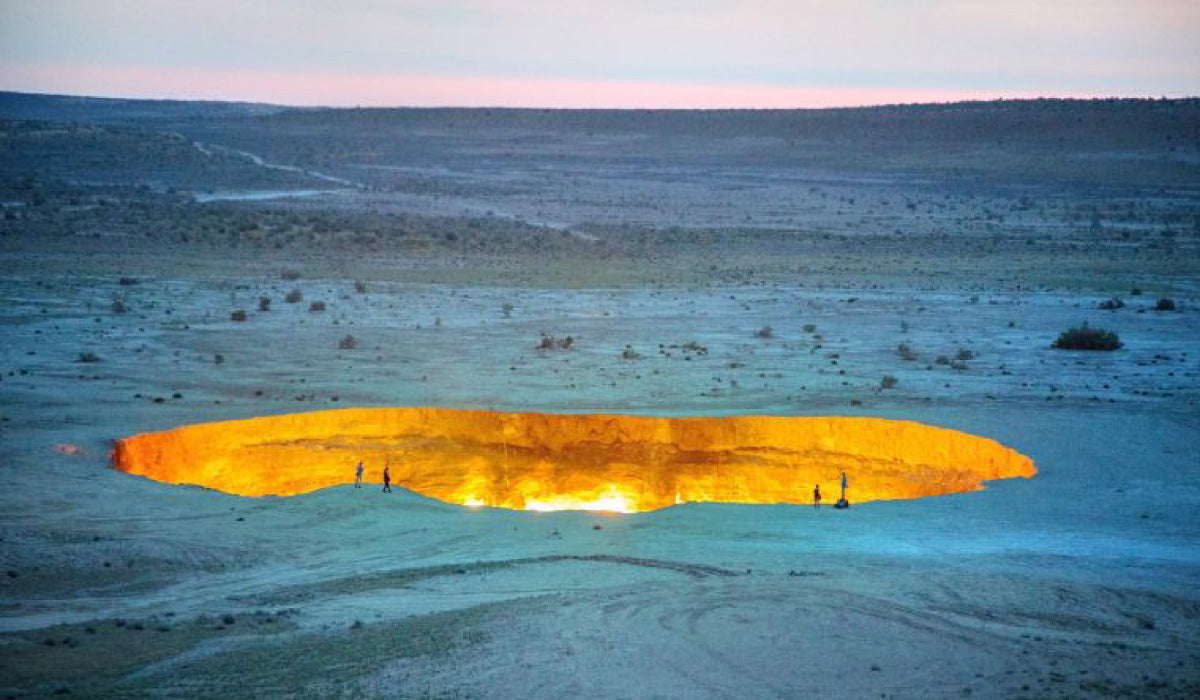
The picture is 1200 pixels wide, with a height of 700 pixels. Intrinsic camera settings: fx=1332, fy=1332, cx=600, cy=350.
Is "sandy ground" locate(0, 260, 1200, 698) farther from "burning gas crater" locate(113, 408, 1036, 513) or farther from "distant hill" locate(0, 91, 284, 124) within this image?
"distant hill" locate(0, 91, 284, 124)

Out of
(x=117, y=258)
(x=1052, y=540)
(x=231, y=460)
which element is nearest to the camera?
(x=1052, y=540)

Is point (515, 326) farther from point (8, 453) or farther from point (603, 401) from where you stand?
point (8, 453)

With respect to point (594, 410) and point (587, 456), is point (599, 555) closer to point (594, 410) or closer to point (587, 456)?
point (587, 456)

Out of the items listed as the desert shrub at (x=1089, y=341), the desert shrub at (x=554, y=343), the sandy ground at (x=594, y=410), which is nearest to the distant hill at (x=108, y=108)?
the sandy ground at (x=594, y=410)

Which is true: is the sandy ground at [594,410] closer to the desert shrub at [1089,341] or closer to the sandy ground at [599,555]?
the sandy ground at [599,555]

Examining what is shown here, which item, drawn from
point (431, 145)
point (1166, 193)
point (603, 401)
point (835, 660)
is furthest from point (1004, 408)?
point (431, 145)

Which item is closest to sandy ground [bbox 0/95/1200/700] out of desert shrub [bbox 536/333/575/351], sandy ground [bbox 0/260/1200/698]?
sandy ground [bbox 0/260/1200/698]
